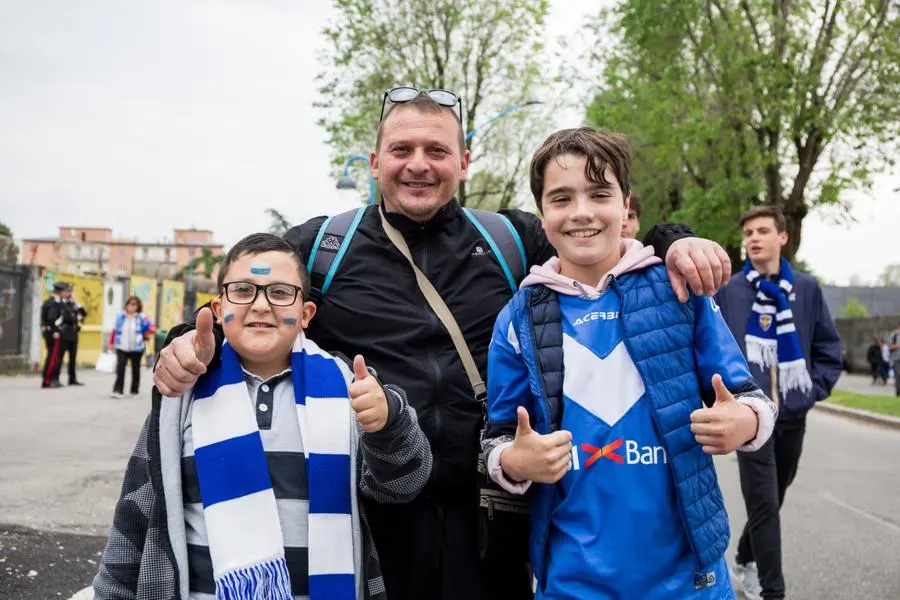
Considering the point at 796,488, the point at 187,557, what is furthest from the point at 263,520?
the point at 796,488

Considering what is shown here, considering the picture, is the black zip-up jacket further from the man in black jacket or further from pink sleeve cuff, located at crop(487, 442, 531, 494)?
pink sleeve cuff, located at crop(487, 442, 531, 494)

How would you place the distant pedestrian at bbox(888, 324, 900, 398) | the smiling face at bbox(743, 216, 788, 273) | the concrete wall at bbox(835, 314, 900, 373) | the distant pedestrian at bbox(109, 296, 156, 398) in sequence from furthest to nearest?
the concrete wall at bbox(835, 314, 900, 373) → the distant pedestrian at bbox(888, 324, 900, 398) → the distant pedestrian at bbox(109, 296, 156, 398) → the smiling face at bbox(743, 216, 788, 273)

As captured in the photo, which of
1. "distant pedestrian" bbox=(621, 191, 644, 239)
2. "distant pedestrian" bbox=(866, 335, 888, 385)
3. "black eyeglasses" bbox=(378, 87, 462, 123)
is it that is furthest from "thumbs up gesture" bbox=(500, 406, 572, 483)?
"distant pedestrian" bbox=(866, 335, 888, 385)

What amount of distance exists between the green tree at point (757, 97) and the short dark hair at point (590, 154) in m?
17.1

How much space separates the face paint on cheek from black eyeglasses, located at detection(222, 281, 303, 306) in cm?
4

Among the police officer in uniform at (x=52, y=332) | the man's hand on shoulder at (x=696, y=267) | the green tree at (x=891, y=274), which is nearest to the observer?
the man's hand on shoulder at (x=696, y=267)

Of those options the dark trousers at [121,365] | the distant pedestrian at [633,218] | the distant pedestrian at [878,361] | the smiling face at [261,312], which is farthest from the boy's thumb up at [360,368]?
the distant pedestrian at [878,361]

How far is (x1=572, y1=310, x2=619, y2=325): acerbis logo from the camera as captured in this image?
2328 mm

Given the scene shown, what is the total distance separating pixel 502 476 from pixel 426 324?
0.63 m

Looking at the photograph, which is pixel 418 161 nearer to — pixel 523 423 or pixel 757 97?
pixel 523 423

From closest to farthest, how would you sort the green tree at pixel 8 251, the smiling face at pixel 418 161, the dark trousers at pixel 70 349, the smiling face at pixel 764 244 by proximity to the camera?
the smiling face at pixel 418 161, the smiling face at pixel 764 244, the dark trousers at pixel 70 349, the green tree at pixel 8 251

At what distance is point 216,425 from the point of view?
233 centimetres

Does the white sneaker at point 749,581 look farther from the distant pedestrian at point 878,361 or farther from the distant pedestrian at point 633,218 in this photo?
the distant pedestrian at point 878,361

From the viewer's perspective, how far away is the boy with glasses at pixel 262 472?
2225 mm
